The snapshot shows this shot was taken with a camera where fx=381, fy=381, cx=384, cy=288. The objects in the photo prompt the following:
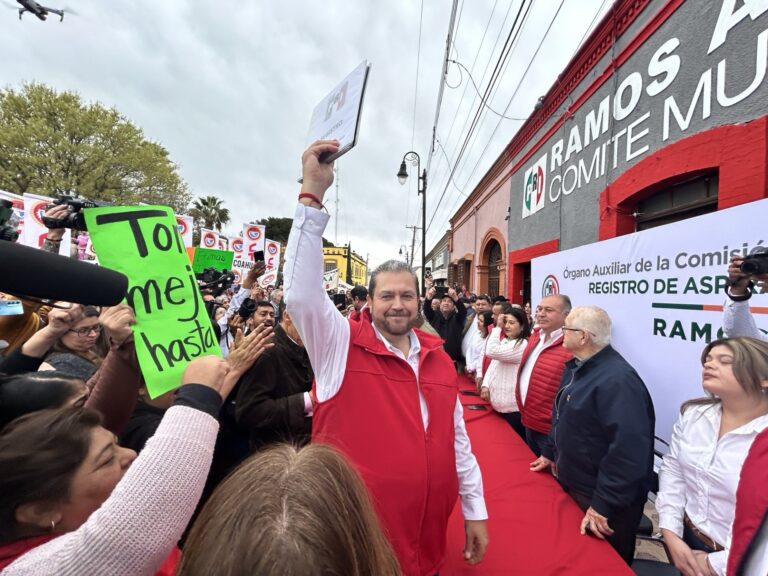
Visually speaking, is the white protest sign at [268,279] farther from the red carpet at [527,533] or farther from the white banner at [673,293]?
the white banner at [673,293]

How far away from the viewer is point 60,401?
119 centimetres

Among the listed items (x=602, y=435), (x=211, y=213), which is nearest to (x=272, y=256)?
(x=602, y=435)

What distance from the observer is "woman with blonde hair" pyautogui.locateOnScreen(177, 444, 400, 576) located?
618mm

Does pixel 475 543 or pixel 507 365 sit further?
pixel 507 365

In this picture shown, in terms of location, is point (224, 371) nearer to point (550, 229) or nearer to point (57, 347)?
point (57, 347)

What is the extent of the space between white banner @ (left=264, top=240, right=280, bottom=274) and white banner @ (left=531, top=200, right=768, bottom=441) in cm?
861

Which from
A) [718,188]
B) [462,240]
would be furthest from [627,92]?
[462,240]

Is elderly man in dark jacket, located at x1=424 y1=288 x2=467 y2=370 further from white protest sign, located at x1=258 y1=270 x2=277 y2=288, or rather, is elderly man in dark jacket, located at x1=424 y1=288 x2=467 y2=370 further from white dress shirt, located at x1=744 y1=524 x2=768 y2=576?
white dress shirt, located at x1=744 y1=524 x2=768 y2=576

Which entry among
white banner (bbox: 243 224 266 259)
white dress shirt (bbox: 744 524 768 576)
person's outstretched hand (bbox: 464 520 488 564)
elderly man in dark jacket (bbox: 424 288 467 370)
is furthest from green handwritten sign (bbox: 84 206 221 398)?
white banner (bbox: 243 224 266 259)

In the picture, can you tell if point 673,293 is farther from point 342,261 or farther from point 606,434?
point 342,261

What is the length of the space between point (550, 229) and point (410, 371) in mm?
7121

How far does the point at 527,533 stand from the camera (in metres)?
2.09

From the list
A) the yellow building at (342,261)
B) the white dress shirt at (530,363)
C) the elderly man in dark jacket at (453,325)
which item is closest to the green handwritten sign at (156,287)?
the white dress shirt at (530,363)

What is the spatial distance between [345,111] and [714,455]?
2324mm
